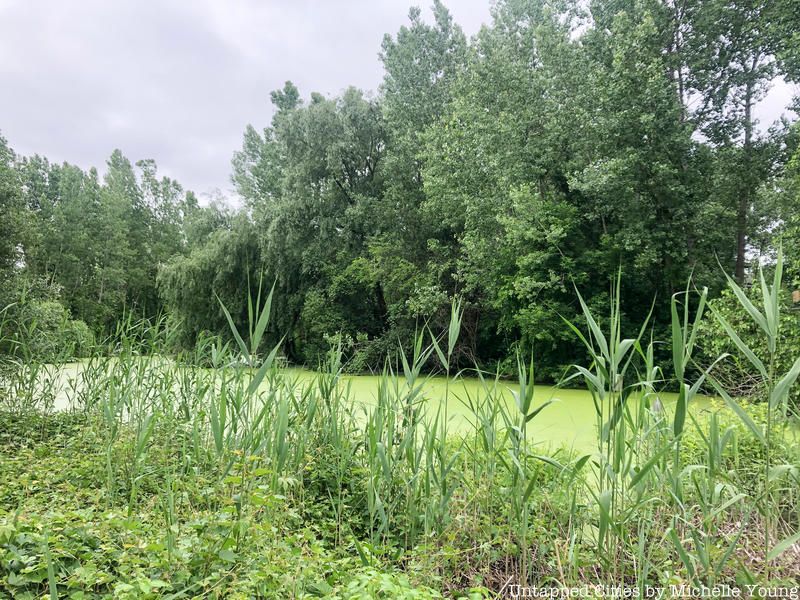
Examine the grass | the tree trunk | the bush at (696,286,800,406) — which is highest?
the tree trunk

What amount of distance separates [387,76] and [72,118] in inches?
381

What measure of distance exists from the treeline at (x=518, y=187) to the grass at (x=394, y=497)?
2.38 metres

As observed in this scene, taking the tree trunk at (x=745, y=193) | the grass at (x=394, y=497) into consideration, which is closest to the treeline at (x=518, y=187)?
the tree trunk at (x=745, y=193)

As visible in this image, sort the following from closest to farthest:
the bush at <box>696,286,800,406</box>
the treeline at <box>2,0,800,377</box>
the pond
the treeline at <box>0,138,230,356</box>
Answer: the pond, the bush at <box>696,286,800,406</box>, the treeline at <box>2,0,800,377</box>, the treeline at <box>0,138,230,356</box>

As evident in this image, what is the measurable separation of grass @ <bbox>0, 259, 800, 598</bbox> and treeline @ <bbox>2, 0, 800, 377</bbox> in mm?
2382

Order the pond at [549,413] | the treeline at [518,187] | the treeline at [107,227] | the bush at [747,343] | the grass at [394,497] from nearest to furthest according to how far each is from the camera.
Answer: the grass at [394,497] → the pond at [549,413] → the bush at [747,343] → the treeline at [518,187] → the treeline at [107,227]

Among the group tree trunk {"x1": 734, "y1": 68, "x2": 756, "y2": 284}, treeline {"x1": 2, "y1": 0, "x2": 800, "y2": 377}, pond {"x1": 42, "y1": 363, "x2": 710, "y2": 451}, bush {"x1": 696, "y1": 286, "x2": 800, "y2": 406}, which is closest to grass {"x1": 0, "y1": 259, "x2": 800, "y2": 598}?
pond {"x1": 42, "y1": 363, "x2": 710, "y2": 451}

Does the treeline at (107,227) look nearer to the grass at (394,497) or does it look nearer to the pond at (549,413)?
the pond at (549,413)

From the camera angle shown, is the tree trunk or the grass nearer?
the grass

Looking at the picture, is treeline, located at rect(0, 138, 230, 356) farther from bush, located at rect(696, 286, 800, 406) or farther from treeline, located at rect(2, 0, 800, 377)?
bush, located at rect(696, 286, 800, 406)

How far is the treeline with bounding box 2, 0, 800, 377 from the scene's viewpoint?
6.81 metres

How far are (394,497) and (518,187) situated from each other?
7062 mm

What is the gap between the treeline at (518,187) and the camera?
22.3ft

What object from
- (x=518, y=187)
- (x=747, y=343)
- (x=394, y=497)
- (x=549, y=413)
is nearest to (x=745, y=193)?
(x=518, y=187)
